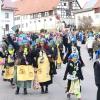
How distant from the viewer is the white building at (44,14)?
9638 centimetres

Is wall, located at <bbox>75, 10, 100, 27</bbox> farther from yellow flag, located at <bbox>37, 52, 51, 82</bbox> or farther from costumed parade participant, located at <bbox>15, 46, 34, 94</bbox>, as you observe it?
costumed parade participant, located at <bbox>15, 46, 34, 94</bbox>

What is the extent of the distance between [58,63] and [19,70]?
26.1 feet

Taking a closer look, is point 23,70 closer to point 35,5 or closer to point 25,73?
point 25,73

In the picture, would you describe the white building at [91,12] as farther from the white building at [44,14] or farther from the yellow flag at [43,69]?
the yellow flag at [43,69]

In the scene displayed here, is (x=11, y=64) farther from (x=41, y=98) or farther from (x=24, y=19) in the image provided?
(x=24, y=19)

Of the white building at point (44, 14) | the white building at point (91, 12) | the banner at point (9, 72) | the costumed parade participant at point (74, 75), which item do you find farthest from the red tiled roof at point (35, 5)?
the costumed parade participant at point (74, 75)

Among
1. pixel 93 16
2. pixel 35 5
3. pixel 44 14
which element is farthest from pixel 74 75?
pixel 35 5

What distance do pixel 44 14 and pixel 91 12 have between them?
1331cm

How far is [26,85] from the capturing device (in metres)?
13.5

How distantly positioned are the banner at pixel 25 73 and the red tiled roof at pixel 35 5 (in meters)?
83.1

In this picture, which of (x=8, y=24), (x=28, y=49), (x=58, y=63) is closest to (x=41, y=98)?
(x=28, y=49)

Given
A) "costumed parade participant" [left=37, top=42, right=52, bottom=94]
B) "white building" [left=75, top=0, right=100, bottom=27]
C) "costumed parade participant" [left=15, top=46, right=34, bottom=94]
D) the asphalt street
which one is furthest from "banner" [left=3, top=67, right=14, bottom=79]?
"white building" [left=75, top=0, right=100, bottom=27]

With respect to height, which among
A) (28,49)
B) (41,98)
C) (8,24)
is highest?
(8,24)

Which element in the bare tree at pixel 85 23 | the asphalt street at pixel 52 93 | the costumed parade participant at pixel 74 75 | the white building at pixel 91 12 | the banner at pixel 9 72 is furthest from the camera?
the white building at pixel 91 12
